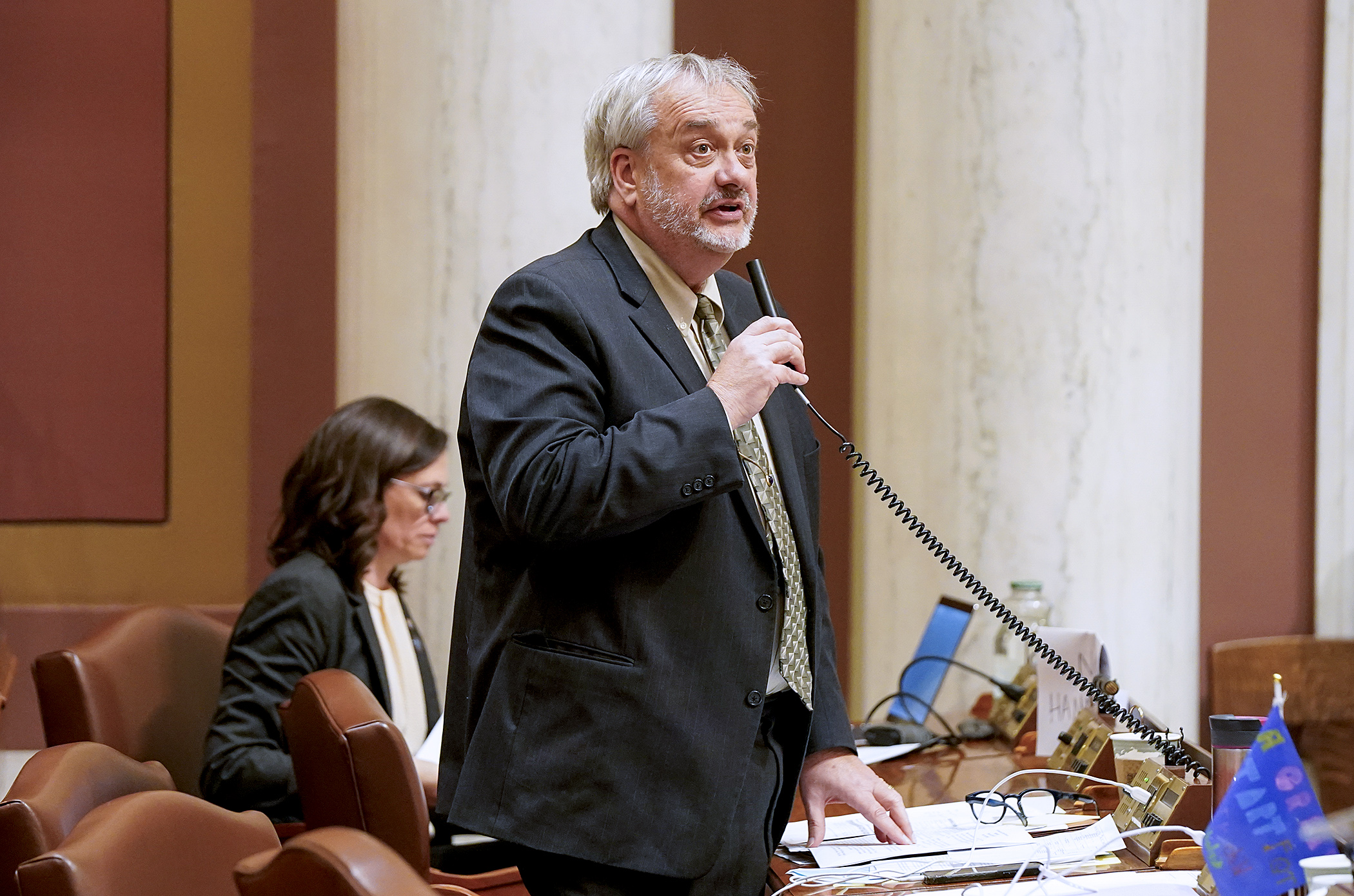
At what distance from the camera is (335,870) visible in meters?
0.91

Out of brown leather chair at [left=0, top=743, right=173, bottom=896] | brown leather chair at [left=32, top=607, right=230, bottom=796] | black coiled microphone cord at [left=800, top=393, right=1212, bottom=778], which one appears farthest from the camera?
brown leather chair at [left=32, top=607, right=230, bottom=796]

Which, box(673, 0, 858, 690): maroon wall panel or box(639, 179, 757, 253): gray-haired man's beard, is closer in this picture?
box(639, 179, 757, 253): gray-haired man's beard

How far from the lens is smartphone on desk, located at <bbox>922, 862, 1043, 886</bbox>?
4.83ft

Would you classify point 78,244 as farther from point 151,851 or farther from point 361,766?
point 151,851

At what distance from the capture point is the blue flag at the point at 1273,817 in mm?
1170

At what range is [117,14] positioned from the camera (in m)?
4.05

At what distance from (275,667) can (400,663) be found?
38 cm

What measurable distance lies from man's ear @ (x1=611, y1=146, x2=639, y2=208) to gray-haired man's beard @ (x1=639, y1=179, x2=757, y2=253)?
1.5 inches

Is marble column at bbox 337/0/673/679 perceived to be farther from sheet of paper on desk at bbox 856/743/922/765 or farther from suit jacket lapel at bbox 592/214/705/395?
suit jacket lapel at bbox 592/214/705/395

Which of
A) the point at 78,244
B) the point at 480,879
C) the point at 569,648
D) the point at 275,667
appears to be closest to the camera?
the point at 569,648

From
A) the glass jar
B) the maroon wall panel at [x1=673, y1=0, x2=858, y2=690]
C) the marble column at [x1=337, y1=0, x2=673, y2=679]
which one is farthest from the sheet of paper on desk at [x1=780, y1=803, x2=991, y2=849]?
the maroon wall panel at [x1=673, y1=0, x2=858, y2=690]

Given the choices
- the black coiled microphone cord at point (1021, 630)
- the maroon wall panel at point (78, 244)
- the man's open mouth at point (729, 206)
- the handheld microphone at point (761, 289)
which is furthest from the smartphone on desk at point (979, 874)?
the maroon wall panel at point (78, 244)

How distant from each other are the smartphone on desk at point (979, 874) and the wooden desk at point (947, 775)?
0.17m

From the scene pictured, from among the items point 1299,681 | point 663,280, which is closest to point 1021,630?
point 663,280
